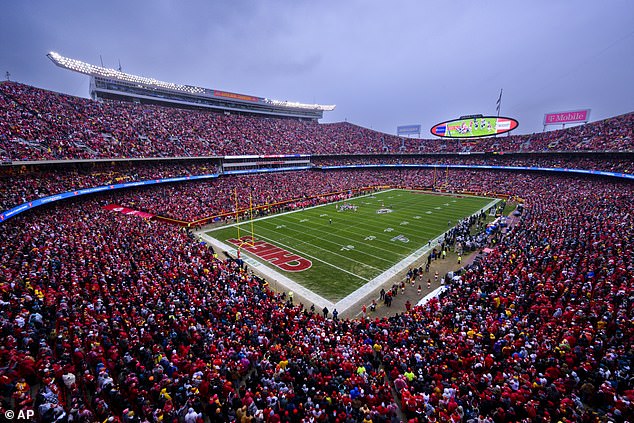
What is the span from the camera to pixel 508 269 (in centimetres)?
1614

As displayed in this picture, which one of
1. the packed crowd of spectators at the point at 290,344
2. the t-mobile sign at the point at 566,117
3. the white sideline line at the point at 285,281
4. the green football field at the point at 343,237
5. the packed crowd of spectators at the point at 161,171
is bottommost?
the white sideline line at the point at 285,281

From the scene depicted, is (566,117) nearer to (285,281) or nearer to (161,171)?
(285,281)

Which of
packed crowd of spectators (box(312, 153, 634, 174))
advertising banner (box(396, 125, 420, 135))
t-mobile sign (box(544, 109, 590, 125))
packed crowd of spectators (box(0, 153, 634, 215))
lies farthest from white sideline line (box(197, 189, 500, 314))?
advertising banner (box(396, 125, 420, 135))

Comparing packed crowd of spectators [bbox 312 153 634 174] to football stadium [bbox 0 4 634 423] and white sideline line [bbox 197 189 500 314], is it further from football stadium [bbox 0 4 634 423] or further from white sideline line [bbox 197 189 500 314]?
white sideline line [bbox 197 189 500 314]

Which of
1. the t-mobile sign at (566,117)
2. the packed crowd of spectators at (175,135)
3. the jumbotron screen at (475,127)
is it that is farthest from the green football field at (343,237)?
the t-mobile sign at (566,117)

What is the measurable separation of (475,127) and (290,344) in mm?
67376

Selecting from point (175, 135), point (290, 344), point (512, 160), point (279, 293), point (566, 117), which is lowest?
point (279, 293)

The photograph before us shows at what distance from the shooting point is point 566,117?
58.5 metres

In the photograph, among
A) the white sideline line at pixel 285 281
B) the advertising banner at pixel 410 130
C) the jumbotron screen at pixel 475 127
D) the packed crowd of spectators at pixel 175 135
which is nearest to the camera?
the white sideline line at pixel 285 281

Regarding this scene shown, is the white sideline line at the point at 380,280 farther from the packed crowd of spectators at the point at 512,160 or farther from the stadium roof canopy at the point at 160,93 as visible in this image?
the stadium roof canopy at the point at 160,93

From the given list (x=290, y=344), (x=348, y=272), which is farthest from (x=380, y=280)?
(x=290, y=344)

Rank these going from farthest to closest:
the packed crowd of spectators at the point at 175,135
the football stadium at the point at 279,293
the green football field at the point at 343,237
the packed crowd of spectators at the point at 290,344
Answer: the packed crowd of spectators at the point at 175,135, the green football field at the point at 343,237, the football stadium at the point at 279,293, the packed crowd of spectators at the point at 290,344

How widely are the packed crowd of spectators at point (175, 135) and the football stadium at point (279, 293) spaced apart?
0.39 metres

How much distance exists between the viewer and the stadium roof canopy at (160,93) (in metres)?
44.8
